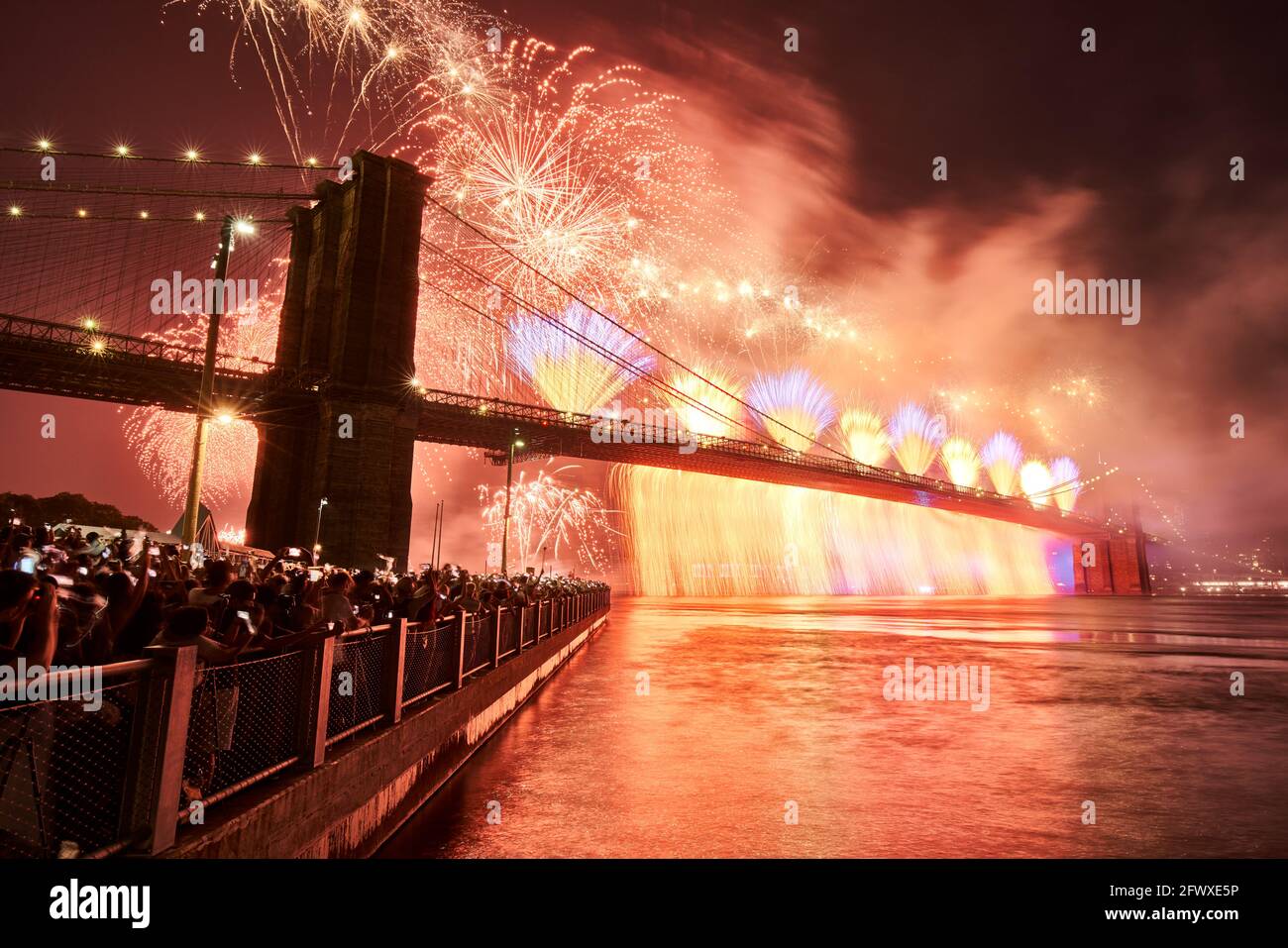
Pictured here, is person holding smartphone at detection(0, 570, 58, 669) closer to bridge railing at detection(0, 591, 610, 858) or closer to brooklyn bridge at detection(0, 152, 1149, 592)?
bridge railing at detection(0, 591, 610, 858)

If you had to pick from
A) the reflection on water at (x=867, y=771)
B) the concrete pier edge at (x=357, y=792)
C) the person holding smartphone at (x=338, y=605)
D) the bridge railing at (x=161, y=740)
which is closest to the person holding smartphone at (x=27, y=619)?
the bridge railing at (x=161, y=740)

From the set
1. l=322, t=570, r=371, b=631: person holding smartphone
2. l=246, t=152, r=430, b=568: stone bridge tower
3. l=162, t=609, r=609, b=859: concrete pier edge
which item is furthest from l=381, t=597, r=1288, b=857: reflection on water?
l=246, t=152, r=430, b=568: stone bridge tower

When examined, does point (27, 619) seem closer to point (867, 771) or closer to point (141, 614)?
point (141, 614)

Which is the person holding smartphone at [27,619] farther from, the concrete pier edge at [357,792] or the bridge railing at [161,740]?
the concrete pier edge at [357,792]

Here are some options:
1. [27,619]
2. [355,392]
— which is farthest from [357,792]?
[355,392]

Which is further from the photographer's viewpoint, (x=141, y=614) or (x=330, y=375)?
(x=330, y=375)

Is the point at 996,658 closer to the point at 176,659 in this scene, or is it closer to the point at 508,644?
the point at 508,644
